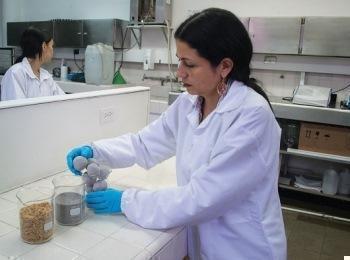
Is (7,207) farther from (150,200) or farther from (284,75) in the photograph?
(284,75)

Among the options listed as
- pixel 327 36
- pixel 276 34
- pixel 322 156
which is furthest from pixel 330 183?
pixel 276 34

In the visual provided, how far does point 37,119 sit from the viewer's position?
4.19 ft

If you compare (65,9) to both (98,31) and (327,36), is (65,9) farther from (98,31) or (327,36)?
(327,36)

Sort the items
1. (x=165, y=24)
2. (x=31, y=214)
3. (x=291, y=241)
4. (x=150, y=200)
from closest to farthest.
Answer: (x=31, y=214), (x=150, y=200), (x=291, y=241), (x=165, y=24)

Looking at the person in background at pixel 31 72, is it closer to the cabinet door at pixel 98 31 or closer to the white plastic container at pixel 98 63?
the white plastic container at pixel 98 63

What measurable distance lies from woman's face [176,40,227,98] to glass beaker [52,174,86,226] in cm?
47

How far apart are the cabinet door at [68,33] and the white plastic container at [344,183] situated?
3183 millimetres

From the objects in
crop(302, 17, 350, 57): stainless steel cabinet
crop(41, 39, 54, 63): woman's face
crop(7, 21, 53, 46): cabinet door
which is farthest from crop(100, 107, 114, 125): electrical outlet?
crop(7, 21, 53, 46): cabinet door

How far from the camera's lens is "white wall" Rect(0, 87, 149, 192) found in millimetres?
1197

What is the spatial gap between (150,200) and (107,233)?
155mm

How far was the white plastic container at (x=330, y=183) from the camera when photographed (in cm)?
294

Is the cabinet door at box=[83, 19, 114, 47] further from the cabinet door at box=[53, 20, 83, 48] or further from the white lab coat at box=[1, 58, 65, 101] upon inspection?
the white lab coat at box=[1, 58, 65, 101]

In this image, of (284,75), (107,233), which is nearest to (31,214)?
(107,233)

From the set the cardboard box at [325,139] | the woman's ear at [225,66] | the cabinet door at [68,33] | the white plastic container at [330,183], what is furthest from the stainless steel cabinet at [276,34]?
the woman's ear at [225,66]
